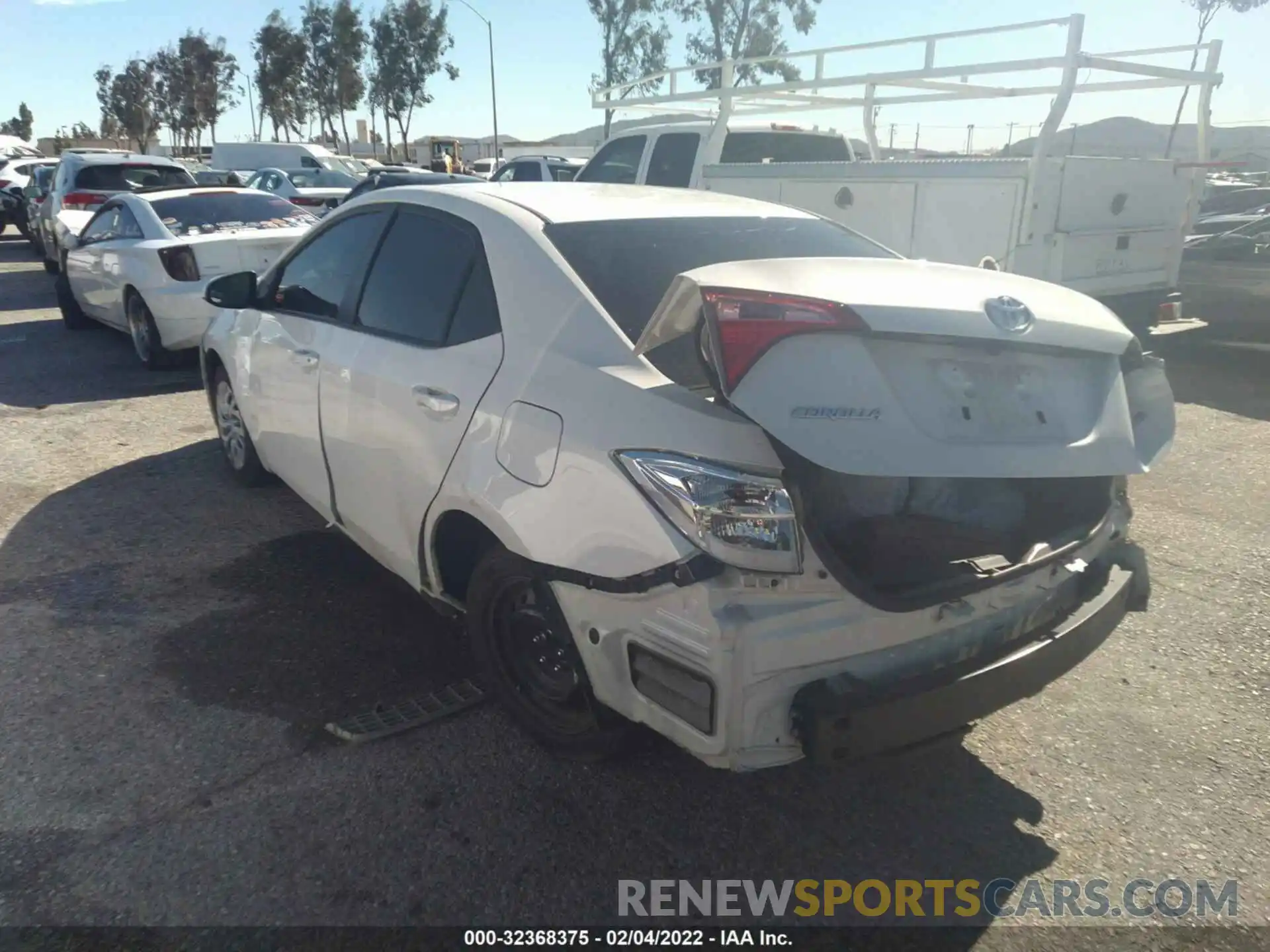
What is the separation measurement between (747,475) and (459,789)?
1.37 m

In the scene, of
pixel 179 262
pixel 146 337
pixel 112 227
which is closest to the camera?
pixel 179 262

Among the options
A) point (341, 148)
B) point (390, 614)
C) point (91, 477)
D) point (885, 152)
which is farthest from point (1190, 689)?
point (341, 148)

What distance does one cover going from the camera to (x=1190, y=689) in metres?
3.57

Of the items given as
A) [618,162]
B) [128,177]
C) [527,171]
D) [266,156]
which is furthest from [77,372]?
[266,156]

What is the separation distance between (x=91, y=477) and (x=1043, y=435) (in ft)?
17.7

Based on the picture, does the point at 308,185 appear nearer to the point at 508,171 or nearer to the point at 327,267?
the point at 508,171

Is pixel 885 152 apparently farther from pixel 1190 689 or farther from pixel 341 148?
pixel 341 148

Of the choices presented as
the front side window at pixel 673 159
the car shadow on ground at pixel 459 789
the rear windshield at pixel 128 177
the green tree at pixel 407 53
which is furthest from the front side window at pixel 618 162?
the green tree at pixel 407 53

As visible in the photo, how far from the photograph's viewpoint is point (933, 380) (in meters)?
2.42

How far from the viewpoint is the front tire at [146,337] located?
8383mm

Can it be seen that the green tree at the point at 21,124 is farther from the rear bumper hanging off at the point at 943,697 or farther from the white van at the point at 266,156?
the rear bumper hanging off at the point at 943,697

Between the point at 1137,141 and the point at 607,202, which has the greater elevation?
the point at 1137,141

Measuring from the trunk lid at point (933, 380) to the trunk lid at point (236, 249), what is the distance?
6561mm

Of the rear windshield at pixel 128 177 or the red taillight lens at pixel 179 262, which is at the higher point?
the rear windshield at pixel 128 177
